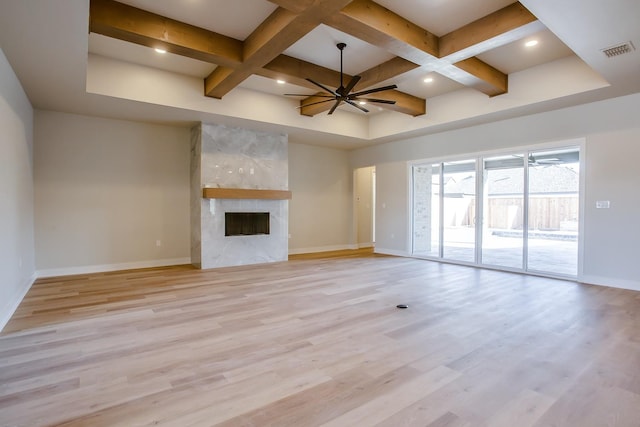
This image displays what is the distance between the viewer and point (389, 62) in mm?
4777

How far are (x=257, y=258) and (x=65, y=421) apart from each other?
5.12 metres

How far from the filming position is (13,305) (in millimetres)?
3629

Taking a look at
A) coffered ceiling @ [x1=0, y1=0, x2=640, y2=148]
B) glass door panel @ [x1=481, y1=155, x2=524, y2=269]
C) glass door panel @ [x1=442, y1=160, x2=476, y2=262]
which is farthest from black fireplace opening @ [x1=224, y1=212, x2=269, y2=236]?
glass door panel @ [x1=481, y1=155, x2=524, y2=269]

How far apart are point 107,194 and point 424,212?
646cm

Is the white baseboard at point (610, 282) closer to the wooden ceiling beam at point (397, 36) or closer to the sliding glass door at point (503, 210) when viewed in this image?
the sliding glass door at point (503, 210)

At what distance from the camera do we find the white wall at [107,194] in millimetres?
5469

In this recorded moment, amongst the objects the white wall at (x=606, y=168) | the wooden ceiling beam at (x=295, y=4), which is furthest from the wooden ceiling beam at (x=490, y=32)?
the white wall at (x=606, y=168)

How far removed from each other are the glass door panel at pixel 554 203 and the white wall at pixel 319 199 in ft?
14.6

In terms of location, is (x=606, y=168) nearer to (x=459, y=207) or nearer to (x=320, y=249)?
(x=459, y=207)

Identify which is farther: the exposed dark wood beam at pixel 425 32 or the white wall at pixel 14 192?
the white wall at pixel 14 192

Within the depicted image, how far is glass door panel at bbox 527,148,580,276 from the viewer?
5.34 m

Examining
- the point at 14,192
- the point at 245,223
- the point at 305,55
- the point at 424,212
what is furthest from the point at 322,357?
the point at 424,212

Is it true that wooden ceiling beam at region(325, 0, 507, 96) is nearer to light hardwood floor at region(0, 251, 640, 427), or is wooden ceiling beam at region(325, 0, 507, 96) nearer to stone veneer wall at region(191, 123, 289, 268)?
light hardwood floor at region(0, 251, 640, 427)

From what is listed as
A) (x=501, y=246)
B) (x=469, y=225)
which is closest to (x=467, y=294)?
(x=469, y=225)
